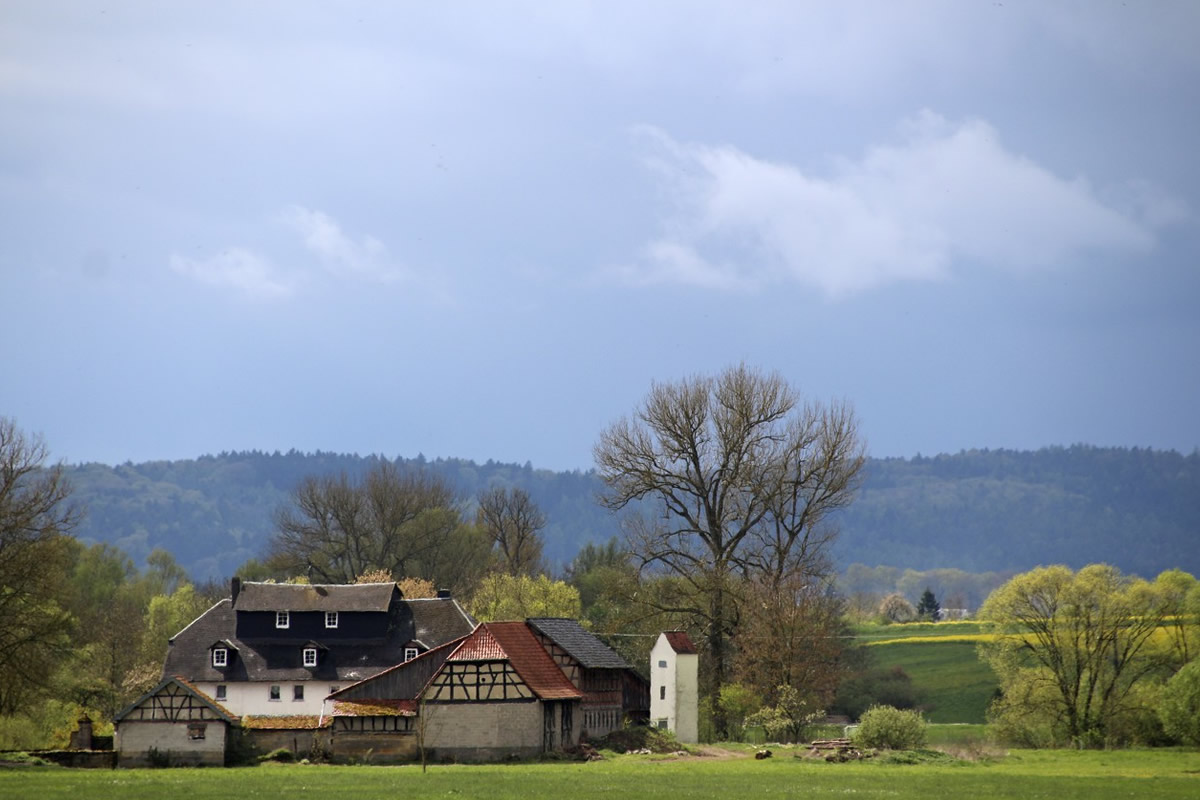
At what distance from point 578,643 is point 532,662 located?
631 cm

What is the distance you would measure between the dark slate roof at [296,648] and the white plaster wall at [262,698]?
353mm

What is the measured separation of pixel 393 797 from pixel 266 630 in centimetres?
3545

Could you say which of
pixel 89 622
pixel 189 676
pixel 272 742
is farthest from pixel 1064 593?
pixel 89 622

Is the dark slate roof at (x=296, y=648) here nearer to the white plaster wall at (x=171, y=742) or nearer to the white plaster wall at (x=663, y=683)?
the white plaster wall at (x=663, y=683)

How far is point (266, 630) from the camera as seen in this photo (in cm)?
7400

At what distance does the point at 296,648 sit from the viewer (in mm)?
73188

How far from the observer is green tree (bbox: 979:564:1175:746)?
6931 cm

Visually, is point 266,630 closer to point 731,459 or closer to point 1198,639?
point 731,459

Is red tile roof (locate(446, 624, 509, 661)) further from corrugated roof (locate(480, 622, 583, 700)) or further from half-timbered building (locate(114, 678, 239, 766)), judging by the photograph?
half-timbered building (locate(114, 678, 239, 766))

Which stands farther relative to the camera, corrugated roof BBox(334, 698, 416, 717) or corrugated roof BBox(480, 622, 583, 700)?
corrugated roof BBox(480, 622, 583, 700)

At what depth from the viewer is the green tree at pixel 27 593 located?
58.0 meters

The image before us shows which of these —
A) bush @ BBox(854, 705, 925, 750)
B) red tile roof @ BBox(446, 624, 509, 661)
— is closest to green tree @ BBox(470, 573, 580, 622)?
red tile roof @ BBox(446, 624, 509, 661)

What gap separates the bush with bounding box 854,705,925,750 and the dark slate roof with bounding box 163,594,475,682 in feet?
72.7

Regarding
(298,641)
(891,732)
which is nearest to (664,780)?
(891,732)
